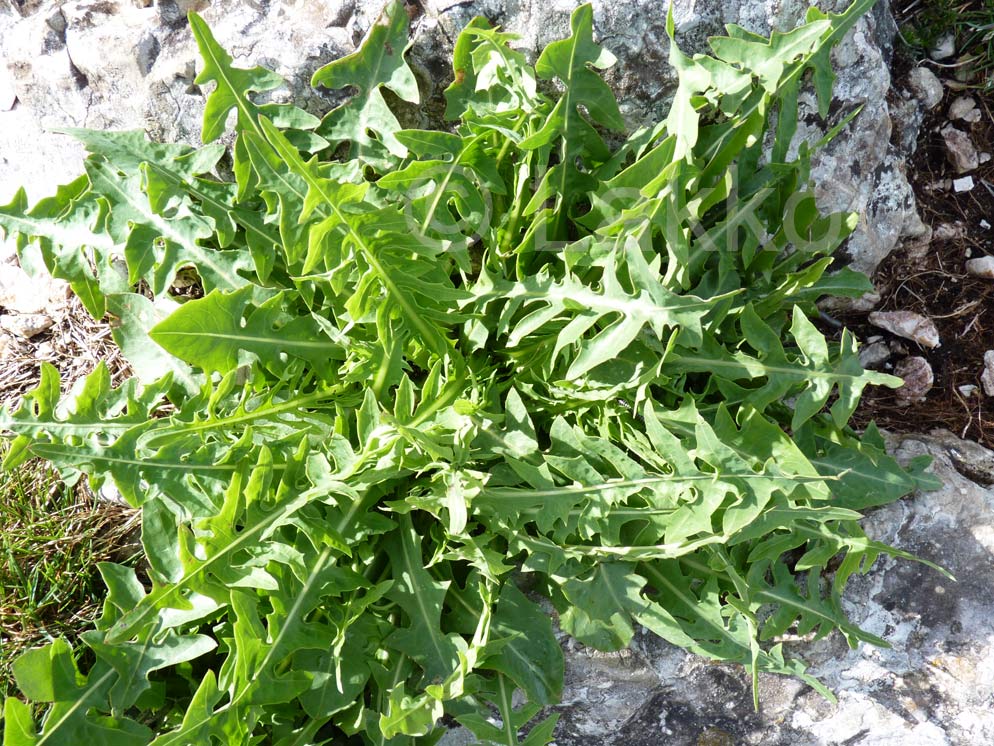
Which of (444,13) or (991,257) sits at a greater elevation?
(444,13)

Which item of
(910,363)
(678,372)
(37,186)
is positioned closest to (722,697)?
(678,372)

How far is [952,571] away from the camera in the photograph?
2.10 m

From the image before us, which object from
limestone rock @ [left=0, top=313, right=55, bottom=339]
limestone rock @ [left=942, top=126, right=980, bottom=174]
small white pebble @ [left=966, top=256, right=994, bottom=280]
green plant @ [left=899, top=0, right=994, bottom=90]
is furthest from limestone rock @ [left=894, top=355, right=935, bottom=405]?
limestone rock @ [left=0, top=313, right=55, bottom=339]

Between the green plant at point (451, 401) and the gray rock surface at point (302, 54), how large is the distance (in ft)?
0.39

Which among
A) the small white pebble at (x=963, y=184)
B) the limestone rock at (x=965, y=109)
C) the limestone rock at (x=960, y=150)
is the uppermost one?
the limestone rock at (x=965, y=109)

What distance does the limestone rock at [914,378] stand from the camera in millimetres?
2352

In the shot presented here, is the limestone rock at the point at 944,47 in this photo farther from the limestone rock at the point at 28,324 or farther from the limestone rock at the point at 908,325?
the limestone rock at the point at 28,324

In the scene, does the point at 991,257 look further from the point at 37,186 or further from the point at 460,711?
the point at 37,186

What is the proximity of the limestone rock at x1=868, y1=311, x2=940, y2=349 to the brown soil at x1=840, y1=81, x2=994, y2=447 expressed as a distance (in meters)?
0.02

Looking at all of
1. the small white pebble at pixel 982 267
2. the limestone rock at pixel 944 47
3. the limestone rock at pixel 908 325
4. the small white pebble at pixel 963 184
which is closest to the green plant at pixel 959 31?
the limestone rock at pixel 944 47

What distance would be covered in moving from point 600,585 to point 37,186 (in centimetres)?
181

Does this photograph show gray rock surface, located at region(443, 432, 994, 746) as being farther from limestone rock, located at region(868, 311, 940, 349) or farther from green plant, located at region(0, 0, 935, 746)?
limestone rock, located at region(868, 311, 940, 349)

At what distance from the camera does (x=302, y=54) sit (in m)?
1.93

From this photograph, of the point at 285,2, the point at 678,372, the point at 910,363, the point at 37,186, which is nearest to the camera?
the point at 678,372
